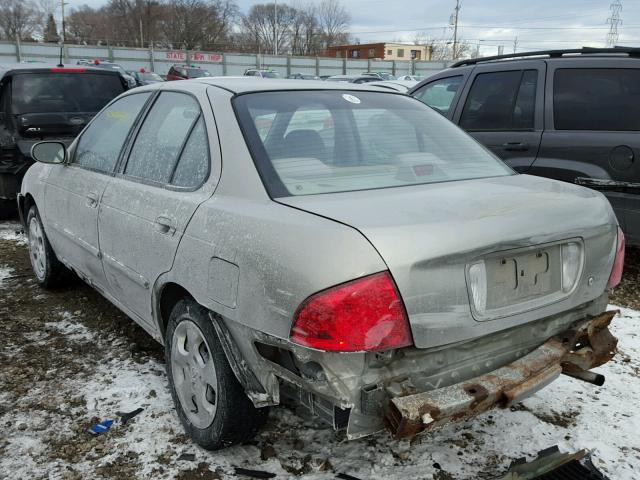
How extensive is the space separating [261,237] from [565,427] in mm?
1874

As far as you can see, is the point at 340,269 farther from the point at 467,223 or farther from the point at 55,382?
the point at 55,382

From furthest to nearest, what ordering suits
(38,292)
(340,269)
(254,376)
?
1. (38,292)
2. (254,376)
3. (340,269)

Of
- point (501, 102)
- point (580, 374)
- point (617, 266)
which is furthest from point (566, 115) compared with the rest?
point (580, 374)

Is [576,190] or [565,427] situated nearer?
[576,190]

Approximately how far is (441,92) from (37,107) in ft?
15.5

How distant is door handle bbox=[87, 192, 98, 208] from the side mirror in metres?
0.62

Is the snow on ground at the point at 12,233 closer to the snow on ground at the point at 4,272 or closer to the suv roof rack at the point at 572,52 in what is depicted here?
the snow on ground at the point at 4,272

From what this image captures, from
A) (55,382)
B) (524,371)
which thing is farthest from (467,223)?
(55,382)

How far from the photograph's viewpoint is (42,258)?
4801 millimetres

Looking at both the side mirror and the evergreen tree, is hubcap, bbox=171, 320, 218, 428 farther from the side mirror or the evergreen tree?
the evergreen tree

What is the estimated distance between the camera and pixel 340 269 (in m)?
1.86

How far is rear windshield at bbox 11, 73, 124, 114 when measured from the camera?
6.83m

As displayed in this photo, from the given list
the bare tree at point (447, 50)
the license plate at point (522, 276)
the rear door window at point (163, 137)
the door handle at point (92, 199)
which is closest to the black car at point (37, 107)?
the door handle at point (92, 199)

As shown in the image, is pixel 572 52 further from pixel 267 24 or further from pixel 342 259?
pixel 267 24
